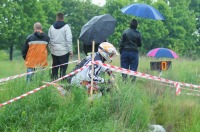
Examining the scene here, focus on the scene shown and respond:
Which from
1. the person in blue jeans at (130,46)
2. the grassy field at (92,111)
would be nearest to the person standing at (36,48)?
the grassy field at (92,111)

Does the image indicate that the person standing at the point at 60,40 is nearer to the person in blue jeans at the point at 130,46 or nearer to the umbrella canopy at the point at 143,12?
the person in blue jeans at the point at 130,46

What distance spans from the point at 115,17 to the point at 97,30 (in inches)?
1183

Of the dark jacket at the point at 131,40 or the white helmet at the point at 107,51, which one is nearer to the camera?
the white helmet at the point at 107,51

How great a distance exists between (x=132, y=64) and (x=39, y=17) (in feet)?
88.5

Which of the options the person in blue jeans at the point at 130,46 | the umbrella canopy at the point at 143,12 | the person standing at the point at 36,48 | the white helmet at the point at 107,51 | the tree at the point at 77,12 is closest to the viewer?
the white helmet at the point at 107,51

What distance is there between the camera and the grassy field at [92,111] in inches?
192

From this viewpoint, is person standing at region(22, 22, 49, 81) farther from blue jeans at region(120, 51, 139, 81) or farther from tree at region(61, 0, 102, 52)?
tree at region(61, 0, 102, 52)

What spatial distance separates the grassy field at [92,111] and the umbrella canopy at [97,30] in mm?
1241

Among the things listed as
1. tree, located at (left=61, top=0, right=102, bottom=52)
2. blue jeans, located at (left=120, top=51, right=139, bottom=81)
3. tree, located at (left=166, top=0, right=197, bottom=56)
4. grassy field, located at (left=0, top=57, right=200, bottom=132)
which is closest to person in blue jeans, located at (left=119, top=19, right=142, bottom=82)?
blue jeans, located at (left=120, top=51, right=139, bottom=81)

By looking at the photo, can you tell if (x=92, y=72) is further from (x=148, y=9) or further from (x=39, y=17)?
(x=39, y=17)

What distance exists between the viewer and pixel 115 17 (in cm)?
3678

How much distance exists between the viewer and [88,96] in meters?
5.65

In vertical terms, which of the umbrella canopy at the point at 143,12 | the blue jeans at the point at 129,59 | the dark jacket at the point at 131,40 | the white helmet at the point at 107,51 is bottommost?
the blue jeans at the point at 129,59

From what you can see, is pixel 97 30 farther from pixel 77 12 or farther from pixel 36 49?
pixel 77 12
